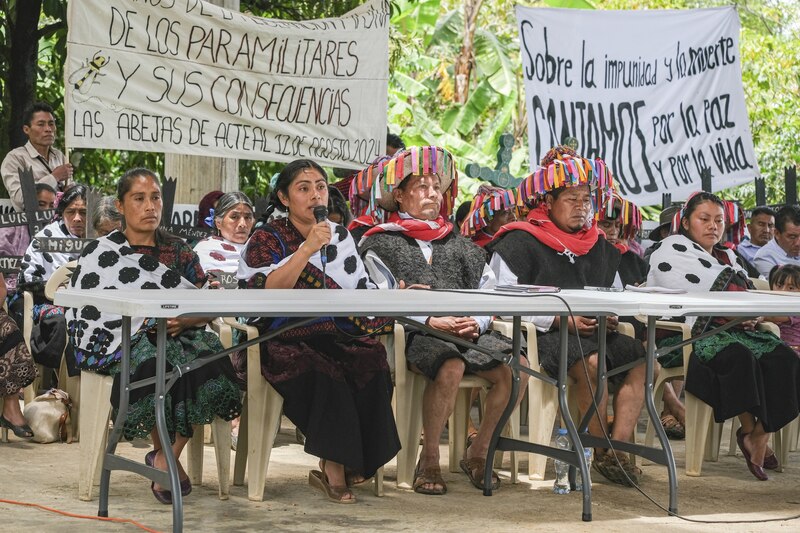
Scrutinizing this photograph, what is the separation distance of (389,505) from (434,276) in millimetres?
1189

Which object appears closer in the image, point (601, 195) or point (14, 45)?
point (601, 195)

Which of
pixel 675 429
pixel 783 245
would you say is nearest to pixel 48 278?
pixel 675 429

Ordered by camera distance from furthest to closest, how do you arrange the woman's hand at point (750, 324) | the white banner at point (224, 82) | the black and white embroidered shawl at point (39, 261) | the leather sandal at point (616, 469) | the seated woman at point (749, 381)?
the white banner at point (224, 82) < the black and white embroidered shawl at point (39, 261) < the woman's hand at point (750, 324) < the seated woman at point (749, 381) < the leather sandal at point (616, 469)

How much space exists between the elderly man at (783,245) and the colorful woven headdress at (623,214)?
3.43 ft

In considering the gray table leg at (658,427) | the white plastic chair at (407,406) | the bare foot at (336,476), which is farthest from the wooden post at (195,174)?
the gray table leg at (658,427)

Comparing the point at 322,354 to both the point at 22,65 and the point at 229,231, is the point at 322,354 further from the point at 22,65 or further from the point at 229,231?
the point at 22,65

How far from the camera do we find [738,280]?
612 centimetres

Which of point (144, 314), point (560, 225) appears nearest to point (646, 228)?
point (560, 225)

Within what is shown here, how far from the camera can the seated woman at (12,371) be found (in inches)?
227

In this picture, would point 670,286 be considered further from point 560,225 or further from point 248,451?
point 248,451

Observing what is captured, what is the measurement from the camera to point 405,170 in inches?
214

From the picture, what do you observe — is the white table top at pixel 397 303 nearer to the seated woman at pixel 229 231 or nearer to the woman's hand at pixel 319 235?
the woman's hand at pixel 319 235

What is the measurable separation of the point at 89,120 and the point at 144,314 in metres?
3.28

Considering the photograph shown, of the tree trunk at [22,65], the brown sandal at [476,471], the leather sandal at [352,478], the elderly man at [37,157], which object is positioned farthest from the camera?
the tree trunk at [22,65]
